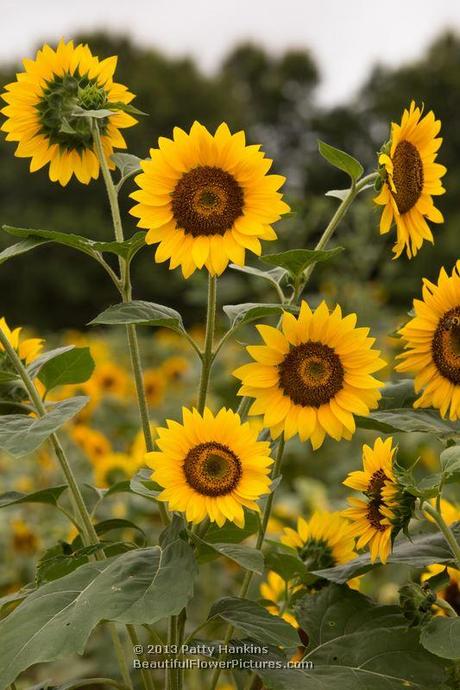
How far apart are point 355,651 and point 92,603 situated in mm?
255

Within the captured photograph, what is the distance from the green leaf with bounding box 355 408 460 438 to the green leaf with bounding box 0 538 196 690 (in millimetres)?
224

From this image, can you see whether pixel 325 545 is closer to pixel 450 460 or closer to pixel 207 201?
pixel 450 460

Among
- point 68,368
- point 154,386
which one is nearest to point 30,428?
point 68,368

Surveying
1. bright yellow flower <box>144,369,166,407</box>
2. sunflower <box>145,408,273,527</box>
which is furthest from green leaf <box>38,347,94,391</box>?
bright yellow flower <box>144,369,166,407</box>

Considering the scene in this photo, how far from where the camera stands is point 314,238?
6688 mm

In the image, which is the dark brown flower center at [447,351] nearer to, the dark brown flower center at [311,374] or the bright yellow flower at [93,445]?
the dark brown flower center at [311,374]

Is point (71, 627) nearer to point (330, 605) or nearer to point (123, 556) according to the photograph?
point (123, 556)

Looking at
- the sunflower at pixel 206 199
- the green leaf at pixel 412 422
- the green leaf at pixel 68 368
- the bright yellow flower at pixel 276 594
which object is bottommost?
the bright yellow flower at pixel 276 594

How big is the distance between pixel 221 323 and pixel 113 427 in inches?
73.8

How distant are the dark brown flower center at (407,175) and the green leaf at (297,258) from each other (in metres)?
0.09

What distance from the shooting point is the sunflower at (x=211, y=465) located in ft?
2.74

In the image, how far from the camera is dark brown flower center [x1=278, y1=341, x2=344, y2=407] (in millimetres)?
898

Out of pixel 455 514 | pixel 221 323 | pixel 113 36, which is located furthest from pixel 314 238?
pixel 113 36

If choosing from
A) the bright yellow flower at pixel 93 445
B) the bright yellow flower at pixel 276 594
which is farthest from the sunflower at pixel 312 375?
the bright yellow flower at pixel 93 445
